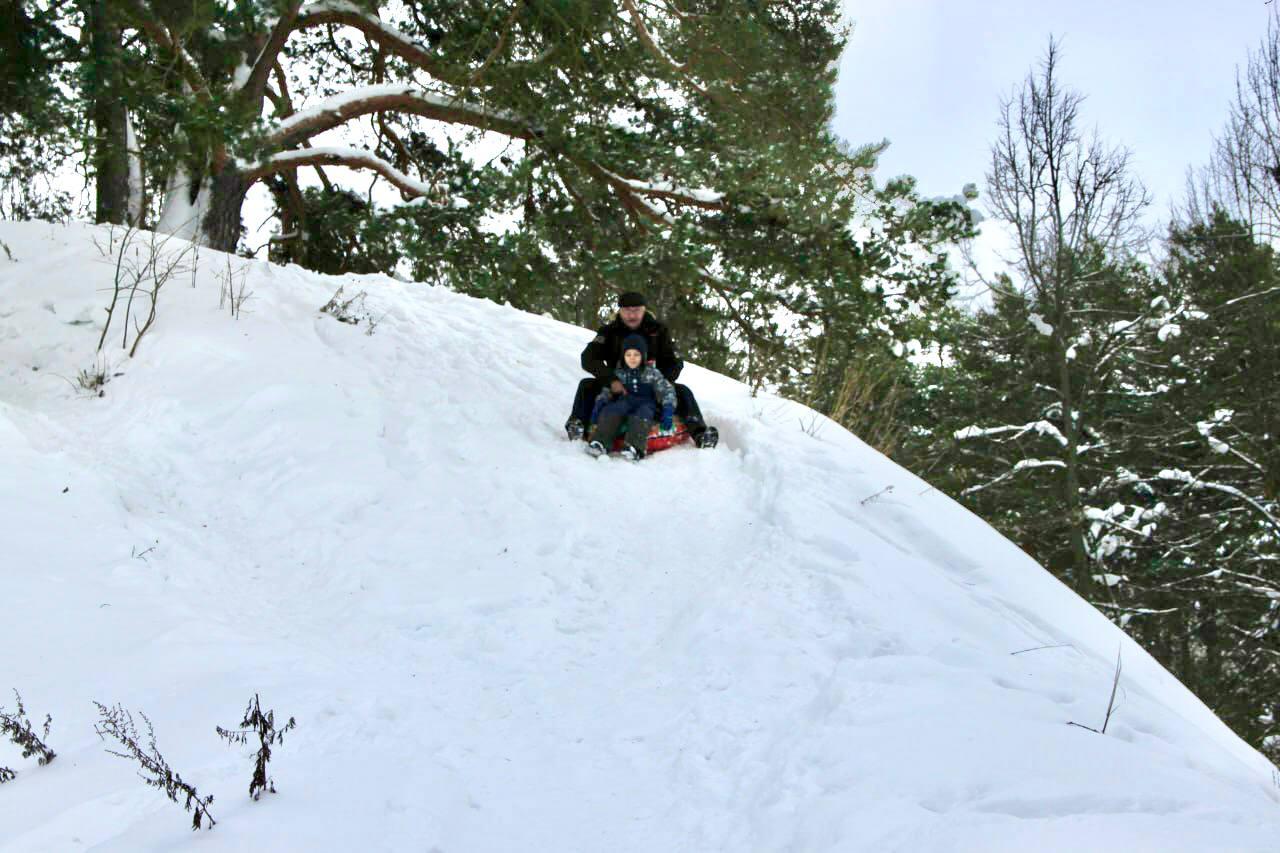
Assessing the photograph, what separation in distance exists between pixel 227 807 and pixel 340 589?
181cm

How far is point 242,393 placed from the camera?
17.8 ft

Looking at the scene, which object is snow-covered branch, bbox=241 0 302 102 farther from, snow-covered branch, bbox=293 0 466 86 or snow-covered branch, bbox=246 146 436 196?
snow-covered branch, bbox=246 146 436 196

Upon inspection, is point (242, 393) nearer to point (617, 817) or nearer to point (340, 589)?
point (340, 589)

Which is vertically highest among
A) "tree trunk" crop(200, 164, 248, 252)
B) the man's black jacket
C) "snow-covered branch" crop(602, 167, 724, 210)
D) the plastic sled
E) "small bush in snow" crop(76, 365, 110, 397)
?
"snow-covered branch" crop(602, 167, 724, 210)

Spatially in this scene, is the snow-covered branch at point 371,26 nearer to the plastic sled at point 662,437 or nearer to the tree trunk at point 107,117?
the tree trunk at point 107,117

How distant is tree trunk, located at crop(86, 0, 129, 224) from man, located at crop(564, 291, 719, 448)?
3.59 m

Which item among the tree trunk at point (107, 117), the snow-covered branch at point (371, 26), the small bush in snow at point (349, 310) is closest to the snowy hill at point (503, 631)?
the small bush in snow at point (349, 310)

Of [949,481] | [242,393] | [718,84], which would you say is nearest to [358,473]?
[242,393]

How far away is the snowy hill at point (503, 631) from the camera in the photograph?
2367 millimetres

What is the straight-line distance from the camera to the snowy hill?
2367mm

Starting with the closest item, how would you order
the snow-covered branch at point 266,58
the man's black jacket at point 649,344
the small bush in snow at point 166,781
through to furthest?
the small bush in snow at point 166,781, the man's black jacket at point 649,344, the snow-covered branch at point 266,58

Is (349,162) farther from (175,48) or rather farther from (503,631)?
(503,631)

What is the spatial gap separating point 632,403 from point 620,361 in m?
0.44

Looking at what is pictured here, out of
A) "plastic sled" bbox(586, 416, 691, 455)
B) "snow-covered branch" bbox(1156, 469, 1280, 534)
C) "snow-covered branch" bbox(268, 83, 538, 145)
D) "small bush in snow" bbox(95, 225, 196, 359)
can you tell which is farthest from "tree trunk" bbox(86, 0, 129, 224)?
"snow-covered branch" bbox(1156, 469, 1280, 534)
